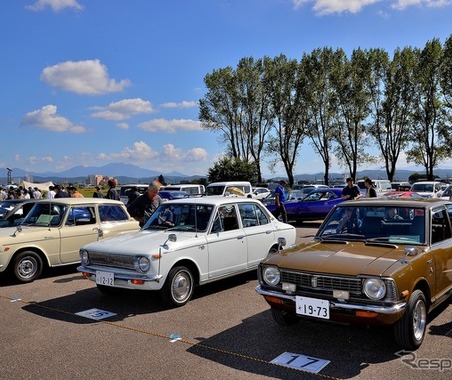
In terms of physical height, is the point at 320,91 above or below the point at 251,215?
above

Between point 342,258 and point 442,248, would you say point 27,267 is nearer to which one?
point 342,258

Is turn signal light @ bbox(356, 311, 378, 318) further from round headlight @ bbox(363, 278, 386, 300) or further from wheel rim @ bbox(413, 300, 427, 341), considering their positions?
wheel rim @ bbox(413, 300, 427, 341)

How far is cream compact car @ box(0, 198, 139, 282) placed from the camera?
26.4 feet

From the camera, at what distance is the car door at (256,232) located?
750 cm

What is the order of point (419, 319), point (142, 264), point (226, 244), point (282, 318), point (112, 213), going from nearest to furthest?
point (419, 319) → point (282, 318) → point (142, 264) → point (226, 244) → point (112, 213)

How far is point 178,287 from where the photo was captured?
20.8 ft

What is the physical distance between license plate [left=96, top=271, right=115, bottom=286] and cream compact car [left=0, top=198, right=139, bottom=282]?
1852mm

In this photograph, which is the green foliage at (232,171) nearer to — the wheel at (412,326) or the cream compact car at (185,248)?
the cream compact car at (185,248)

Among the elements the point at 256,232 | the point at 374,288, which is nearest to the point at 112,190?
the point at 256,232

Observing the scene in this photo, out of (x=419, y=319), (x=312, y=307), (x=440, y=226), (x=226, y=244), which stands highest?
(x=440, y=226)

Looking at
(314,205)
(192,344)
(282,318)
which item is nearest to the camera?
(192,344)

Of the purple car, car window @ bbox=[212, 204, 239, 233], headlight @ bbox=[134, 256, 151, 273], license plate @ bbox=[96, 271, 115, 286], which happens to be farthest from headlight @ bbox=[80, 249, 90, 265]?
the purple car

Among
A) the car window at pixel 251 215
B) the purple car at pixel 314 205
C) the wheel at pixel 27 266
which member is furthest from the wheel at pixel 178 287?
the purple car at pixel 314 205

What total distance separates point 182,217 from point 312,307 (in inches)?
130
